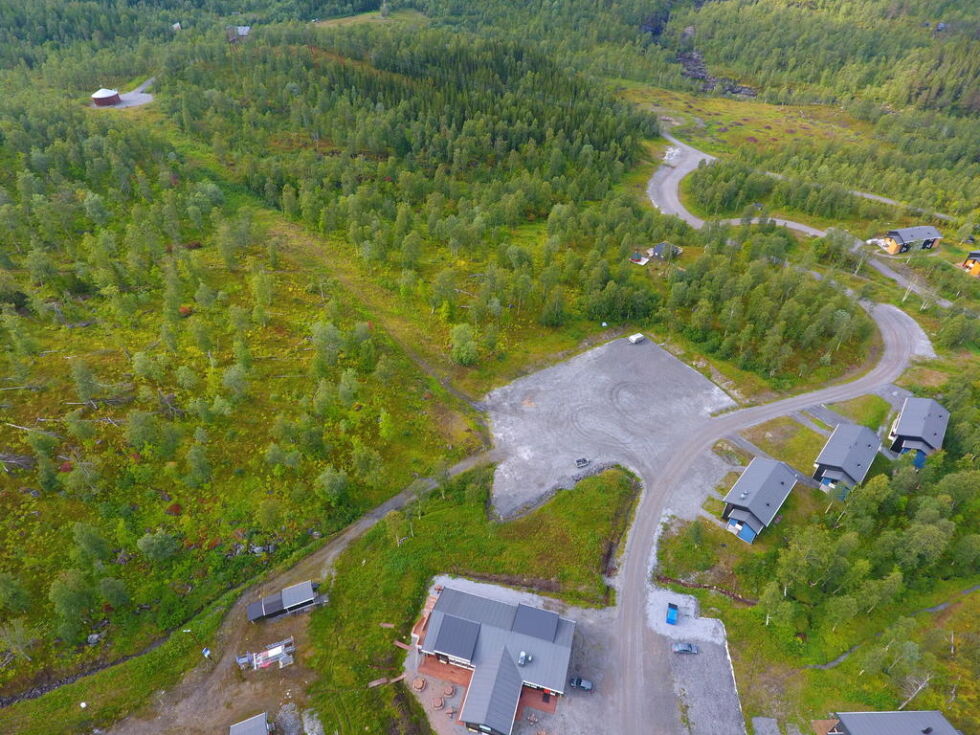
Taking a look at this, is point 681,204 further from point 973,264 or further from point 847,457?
point 847,457

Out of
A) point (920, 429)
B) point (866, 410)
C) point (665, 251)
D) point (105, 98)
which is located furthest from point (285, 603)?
point (105, 98)

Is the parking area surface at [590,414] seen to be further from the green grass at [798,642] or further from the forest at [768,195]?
the forest at [768,195]

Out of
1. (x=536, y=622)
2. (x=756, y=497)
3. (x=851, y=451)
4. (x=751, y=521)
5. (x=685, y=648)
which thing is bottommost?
(x=685, y=648)

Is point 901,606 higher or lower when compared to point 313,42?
lower

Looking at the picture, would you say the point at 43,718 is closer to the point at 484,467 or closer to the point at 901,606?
the point at 484,467

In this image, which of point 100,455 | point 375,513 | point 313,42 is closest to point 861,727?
point 375,513

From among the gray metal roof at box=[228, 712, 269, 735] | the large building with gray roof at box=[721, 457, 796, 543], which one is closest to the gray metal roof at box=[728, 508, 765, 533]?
the large building with gray roof at box=[721, 457, 796, 543]

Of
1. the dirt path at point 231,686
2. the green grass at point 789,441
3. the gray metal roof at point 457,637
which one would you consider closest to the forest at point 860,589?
the green grass at point 789,441

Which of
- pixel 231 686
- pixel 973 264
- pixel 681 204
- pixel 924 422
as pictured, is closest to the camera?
pixel 231 686
